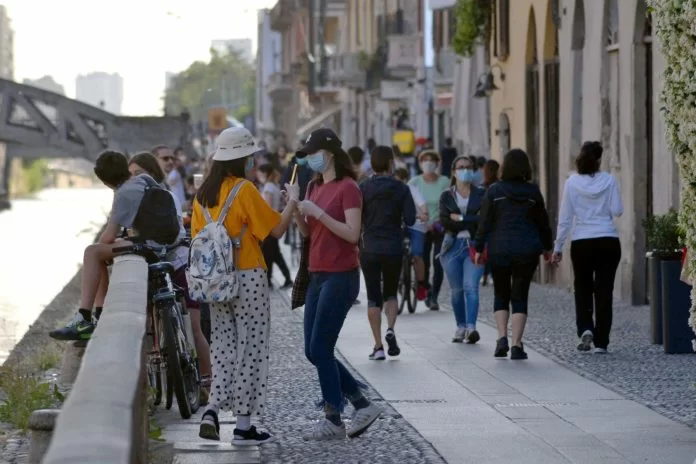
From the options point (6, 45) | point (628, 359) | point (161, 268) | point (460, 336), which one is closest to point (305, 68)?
point (460, 336)

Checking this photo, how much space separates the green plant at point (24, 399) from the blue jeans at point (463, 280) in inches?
180

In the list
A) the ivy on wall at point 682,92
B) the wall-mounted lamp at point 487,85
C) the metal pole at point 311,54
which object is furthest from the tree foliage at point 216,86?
the ivy on wall at point 682,92

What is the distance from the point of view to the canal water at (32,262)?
77.8ft

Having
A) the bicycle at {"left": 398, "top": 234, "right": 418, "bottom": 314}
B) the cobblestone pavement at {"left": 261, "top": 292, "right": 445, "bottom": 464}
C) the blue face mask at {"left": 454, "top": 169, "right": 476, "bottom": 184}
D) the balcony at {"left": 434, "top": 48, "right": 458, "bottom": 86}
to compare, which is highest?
the balcony at {"left": 434, "top": 48, "right": 458, "bottom": 86}

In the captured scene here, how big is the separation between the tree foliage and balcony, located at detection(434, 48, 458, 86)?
120263 mm

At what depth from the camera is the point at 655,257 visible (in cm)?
1541

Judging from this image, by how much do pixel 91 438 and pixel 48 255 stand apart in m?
33.8

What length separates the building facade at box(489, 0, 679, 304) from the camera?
2091 centimetres

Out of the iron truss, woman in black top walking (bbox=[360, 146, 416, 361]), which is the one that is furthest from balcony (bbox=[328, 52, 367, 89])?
woman in black top walking (bbox=[360, 146, 416, 361])

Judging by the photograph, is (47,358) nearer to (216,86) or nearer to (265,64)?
(265,64)

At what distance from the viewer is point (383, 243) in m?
15.2

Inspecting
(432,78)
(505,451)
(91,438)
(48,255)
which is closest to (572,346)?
(505,451)

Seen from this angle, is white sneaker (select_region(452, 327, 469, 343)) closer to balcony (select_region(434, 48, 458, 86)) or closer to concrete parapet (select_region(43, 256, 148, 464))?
concrete parapet (select_region(43, 256, 148, 464))

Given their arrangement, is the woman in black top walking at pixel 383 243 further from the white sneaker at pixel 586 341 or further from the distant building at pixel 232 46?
the distant building at pixel 232 46
